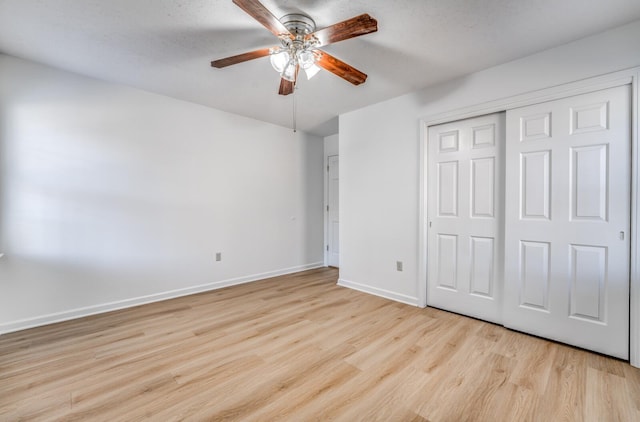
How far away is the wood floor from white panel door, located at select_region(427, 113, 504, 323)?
28 centimetres

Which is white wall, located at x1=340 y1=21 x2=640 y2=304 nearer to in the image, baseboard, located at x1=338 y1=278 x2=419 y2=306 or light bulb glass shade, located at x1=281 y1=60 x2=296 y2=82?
baseboard, located at x1=338 y1=278 x2=419 y2=306

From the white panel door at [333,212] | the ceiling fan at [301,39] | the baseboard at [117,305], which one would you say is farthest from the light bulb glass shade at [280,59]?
the white panel door at [333,212]

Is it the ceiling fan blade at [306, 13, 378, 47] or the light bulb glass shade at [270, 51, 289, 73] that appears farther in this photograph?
the light bulb glass shade at [270, 51, 289, 73]

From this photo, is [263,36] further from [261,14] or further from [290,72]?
[261,14]

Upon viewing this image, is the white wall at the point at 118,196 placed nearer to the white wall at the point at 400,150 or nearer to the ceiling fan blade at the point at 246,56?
the white wall at the point at 400,150

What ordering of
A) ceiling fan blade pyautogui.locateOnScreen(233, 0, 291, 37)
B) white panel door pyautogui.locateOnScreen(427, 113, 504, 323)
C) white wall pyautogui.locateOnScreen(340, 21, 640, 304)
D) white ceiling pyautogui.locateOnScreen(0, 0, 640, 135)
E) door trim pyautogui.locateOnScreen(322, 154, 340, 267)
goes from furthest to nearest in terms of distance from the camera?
door trim pyautogui.locateOnScreen(322, 154, 340, 267)
white panel door pyautogui.locateOnScreen(427, 113, 504, 323)
white wall pyautogui.locateOnScreen(340, 21, 640, 304)
white ceiling pyautogui.locateOnScreen(0, 0, 640, 135)
ceiling fan blade pyautogui.locateOnScreen(233, 0, 291, 37)

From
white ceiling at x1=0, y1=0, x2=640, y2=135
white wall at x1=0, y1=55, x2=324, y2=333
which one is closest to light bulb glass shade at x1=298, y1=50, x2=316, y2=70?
white ceiling at x1=0, y1=0, x2=640, y2=135

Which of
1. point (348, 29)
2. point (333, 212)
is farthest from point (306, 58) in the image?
point (333, 212)

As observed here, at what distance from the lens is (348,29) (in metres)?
1.62

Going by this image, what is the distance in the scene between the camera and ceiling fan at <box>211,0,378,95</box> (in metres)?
1.56

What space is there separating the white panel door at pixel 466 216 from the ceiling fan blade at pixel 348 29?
173cm

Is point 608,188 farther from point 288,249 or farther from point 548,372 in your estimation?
point 288,249

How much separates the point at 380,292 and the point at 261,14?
3.06 m

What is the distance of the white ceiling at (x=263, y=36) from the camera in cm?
176
